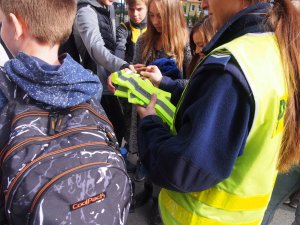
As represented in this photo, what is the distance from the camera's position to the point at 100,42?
86.7 inches

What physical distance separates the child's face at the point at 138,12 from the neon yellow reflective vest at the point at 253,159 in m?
1.92

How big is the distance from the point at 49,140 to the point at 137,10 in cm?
205

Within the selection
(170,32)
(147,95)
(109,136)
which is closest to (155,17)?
(170,32)

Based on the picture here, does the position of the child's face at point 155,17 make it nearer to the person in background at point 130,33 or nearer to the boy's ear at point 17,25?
the person in background at point 130,33

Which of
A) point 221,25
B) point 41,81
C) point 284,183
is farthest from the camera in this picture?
point 284,183

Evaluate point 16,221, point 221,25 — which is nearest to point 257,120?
point 221,25

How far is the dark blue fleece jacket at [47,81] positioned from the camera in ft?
2.90

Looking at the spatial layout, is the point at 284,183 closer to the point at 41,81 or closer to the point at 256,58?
the point at 256,58

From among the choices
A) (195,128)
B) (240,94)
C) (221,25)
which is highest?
(221,25)

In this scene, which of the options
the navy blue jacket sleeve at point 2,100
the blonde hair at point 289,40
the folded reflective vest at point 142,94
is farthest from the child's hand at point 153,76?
the navy blue jacket sleeve at point 2,100

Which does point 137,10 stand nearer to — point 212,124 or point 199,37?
point 199,37

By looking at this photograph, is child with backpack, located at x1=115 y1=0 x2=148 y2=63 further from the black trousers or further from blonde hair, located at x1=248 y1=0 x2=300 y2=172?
blonde hair, located at x1=248 y1=0 x2=300 y2=172

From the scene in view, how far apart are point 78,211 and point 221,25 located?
801 mm

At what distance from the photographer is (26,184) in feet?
2.65
